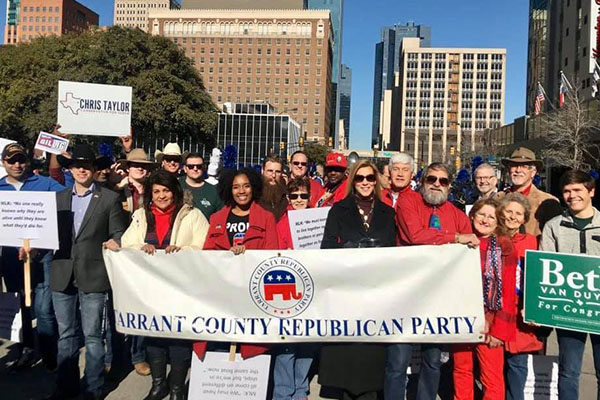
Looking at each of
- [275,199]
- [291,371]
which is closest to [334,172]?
[275,199]

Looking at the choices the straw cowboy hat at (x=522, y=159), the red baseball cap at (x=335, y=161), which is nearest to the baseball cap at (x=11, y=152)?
the red baseball cap at (x=335, y=161)

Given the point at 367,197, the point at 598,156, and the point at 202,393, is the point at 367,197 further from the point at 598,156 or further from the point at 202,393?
the point at 598,156

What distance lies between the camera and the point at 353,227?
385cm

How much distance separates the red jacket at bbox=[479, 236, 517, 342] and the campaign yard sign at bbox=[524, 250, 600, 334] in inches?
4.1

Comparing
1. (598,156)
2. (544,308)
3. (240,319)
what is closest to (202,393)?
(240,319)

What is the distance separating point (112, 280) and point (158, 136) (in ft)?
112

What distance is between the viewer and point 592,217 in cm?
366

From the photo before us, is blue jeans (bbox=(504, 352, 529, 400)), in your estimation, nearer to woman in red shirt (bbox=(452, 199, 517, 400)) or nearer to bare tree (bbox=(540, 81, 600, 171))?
woman in red shirt (bbox=(452, 199, 517, 400))

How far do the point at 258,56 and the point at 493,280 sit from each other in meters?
127

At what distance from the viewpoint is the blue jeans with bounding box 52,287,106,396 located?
3.97 meters

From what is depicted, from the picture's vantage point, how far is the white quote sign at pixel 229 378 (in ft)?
12.5

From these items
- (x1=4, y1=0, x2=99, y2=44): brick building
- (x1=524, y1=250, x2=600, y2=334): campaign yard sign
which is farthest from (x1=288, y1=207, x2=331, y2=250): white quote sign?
(x1=4, y1=0, x2=99, y2=44): brick building

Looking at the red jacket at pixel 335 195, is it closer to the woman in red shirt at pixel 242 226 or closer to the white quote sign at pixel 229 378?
the woman in red shirt at pixel 242 226

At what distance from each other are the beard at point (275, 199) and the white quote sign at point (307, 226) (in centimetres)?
43
